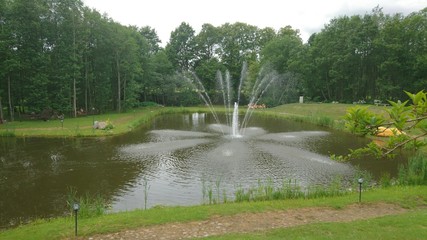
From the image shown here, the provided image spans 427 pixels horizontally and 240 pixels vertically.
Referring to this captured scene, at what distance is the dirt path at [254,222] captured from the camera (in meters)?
9.12

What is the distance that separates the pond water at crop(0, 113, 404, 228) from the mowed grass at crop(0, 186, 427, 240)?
2.04 m

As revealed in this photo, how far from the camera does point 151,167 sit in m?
18.7

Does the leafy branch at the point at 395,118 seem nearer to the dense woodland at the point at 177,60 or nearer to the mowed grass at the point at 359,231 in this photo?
the mowed grass at the point at 359,231

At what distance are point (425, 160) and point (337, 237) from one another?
890 cm

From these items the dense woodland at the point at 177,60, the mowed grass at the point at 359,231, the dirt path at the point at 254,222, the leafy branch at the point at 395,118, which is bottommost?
the dirt path at the point at 254,222

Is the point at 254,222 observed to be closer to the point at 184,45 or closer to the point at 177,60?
the point at 177,60

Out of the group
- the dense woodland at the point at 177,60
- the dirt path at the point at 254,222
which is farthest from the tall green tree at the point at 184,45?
the dirt path at the point at 254,222

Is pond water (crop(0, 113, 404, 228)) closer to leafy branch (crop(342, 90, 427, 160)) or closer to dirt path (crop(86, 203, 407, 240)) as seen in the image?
dirt path (crop(86, 203, 407, 240))

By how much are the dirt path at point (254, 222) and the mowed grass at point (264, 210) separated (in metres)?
0.31

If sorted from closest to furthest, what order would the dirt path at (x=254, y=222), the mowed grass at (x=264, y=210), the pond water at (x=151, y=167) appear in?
the mowed grass at (x=264, y=210)
the dirt path at (x=254, y=222)
the pond water at (x=151, y=167)

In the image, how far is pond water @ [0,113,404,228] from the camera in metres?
14.0

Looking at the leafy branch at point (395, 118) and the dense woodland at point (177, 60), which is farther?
the dense woodland at point (177, 60)

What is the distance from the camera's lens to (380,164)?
19594 mm

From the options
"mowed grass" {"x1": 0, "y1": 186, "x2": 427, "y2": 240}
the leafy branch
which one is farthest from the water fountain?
the leafy branch
